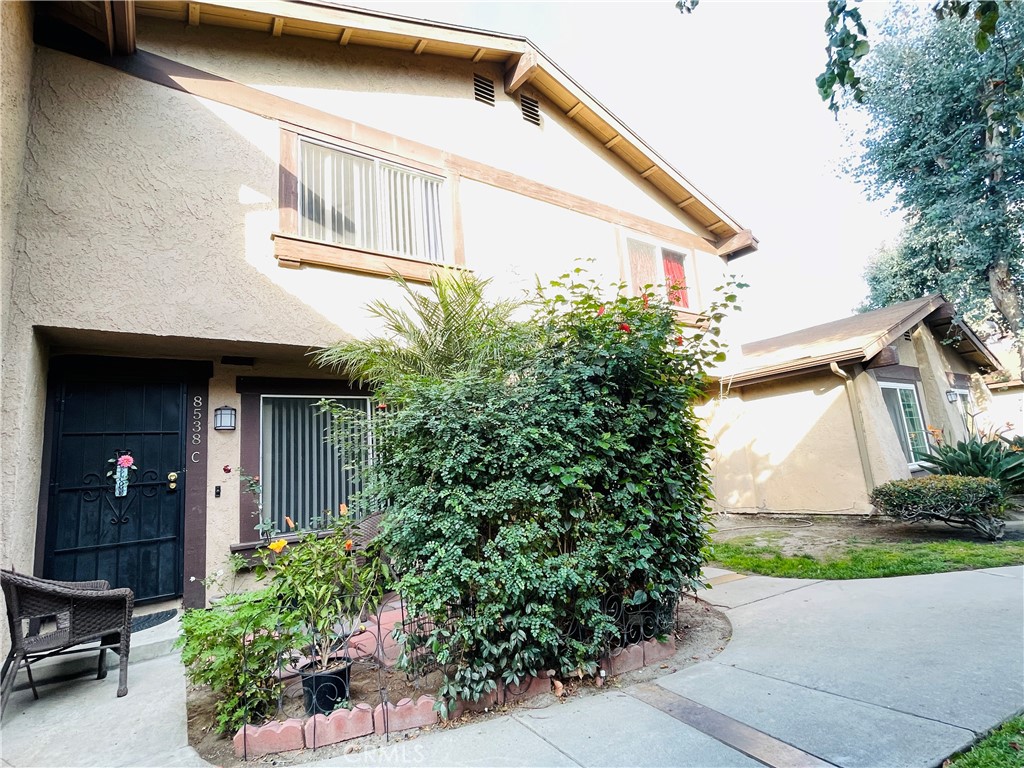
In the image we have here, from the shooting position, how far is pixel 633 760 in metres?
2.56

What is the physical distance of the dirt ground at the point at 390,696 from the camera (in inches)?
111

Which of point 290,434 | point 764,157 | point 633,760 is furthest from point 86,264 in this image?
point 764,157

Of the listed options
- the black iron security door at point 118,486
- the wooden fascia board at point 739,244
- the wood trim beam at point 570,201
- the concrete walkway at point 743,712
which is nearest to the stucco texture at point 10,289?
the black iron security door at point 118,486

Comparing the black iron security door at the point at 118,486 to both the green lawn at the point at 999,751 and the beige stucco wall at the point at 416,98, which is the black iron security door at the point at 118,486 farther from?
the green lawn at the point at 999,751

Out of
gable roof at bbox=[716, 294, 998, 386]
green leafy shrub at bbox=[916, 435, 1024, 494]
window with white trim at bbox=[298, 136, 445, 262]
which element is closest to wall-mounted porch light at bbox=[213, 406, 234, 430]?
window with white trim at bbox=[298, 136, 445, 262]

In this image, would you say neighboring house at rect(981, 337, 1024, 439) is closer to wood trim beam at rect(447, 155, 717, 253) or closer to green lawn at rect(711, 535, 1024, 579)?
wood trim beam at rect(447, 155, 717, 253)

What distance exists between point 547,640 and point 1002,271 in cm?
1516

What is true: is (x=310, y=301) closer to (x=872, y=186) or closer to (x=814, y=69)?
(x=814, y=69)

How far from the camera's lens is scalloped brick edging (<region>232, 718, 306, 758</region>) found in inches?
110

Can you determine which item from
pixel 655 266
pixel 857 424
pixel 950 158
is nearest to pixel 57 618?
pixel 655 266

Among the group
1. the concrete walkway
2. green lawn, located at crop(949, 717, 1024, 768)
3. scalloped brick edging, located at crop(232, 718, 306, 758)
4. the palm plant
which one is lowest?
green lawn, located at crop(949, 717, 1024, 768)

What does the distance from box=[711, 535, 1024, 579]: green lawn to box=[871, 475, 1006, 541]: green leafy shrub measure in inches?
14.7

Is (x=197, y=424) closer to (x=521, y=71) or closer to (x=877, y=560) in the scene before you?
(x=521, y=71)

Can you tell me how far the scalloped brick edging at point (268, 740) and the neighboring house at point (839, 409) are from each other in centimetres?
803
